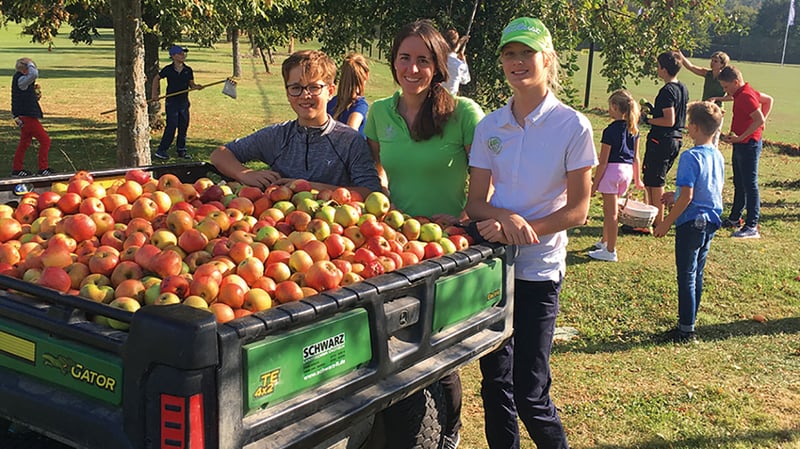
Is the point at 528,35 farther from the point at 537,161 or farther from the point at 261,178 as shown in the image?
the point at 261,178

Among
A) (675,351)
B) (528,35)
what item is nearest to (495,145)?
(528,35)

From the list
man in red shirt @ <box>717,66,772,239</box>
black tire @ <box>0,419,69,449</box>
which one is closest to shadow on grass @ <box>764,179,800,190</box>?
man in red shirt @ <box>717,66,772,239</box>

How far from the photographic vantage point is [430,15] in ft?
Answer: 33.2

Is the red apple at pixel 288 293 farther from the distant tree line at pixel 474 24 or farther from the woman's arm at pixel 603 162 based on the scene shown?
the distant tree line at pixel 474 24

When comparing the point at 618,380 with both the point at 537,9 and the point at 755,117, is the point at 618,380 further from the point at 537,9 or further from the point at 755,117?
the point at 537,9

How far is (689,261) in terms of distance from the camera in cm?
543

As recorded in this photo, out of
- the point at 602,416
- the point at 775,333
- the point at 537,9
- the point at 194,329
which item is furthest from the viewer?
the point at 537,9

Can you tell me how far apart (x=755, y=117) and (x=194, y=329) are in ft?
28.5

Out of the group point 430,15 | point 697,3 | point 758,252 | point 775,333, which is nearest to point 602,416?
point 775,333

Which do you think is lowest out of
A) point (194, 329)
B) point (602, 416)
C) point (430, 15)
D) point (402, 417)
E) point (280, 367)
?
point (602, 416)

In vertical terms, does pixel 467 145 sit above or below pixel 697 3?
below

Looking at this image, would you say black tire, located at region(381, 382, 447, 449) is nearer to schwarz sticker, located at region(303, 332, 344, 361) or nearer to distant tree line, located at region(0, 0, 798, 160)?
schwarz sticker, located at region(303, 332, 344, 361)

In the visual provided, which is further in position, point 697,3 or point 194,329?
point 697,3

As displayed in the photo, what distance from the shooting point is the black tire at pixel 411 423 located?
3.18 meters
